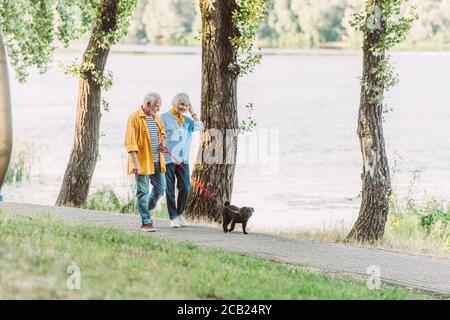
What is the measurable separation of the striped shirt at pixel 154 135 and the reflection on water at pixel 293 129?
7687mm

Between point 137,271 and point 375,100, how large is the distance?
27.9 ft

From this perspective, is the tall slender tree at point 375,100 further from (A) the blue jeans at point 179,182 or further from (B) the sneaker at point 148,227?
(B) the sneaker at point 148,227

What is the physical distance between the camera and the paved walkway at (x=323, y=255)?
12336 mm

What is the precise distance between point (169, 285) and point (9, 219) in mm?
4247

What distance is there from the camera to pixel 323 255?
1355 centimetres

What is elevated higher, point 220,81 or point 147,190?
point 220,81

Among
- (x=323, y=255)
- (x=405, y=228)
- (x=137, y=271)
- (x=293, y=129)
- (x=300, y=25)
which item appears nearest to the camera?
(x=137, y=271)

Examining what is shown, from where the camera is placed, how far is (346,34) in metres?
70.8

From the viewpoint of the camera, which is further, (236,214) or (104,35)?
(104,35)

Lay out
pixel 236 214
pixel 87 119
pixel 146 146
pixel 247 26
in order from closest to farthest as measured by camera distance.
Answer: pixel 146 146 → pixel 236 214 → pixel 247 26 → pixel 87 119

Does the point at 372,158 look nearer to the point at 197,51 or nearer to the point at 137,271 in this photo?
the point at 137,271

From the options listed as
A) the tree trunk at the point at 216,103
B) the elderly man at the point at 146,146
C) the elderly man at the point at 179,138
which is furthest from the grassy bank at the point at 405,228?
the elderly man at the point at 146,146

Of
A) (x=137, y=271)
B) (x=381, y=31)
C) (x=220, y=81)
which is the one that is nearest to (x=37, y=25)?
(x=220, y=81)

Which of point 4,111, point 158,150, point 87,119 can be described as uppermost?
point 87,119
